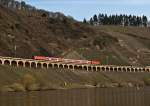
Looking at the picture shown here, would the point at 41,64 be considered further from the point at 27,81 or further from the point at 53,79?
the point at 27,81

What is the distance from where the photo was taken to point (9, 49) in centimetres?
18112

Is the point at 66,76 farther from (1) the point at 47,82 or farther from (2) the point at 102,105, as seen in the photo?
(2) the point at 102,105

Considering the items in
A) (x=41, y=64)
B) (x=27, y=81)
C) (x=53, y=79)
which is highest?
(x=27, y=81)

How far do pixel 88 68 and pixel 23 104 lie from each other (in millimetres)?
128103

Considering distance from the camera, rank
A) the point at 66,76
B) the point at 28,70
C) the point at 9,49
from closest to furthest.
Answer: the point at 28,70
the point at 66,76
the point at 9,49

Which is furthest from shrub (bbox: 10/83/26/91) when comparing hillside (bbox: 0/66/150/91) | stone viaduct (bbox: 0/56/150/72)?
stone viaduct (bbox: 0/56/150/72)

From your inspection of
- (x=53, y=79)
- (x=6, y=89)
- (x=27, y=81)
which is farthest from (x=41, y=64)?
(x=6, y=89)

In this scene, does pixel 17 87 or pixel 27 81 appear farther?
pixel 27 81

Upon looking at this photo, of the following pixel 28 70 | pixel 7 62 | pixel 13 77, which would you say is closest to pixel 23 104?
pixel 13 77

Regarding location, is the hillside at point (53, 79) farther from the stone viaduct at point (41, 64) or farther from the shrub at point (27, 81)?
the stone viaduct at point (41, 64)

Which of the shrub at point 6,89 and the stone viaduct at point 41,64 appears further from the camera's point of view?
the stone viaduct at point 41,64

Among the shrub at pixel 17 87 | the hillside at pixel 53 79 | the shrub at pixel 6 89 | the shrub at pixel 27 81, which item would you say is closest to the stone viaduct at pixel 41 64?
the hillside at pixel 53 79

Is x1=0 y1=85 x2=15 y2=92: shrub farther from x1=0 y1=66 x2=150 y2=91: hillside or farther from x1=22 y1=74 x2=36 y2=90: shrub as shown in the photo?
x1=22 y1=74 x2=36 y2=90: shrub

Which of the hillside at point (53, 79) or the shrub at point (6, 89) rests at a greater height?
the shrub at point (6, 89)
